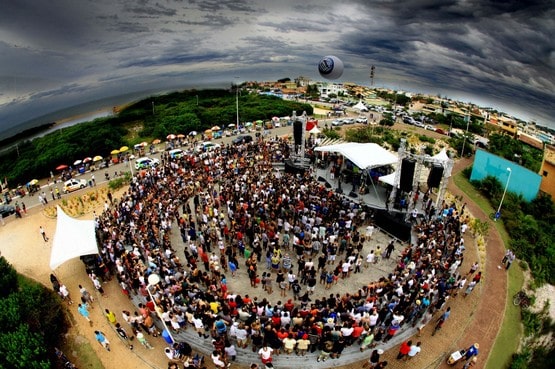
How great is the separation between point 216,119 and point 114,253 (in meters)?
35.7

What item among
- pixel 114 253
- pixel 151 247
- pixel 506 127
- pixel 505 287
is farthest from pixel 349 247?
pixel 506 127

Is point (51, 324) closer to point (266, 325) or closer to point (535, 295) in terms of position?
point (266, 325)

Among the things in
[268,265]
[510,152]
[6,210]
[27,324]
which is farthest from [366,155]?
[510,152]

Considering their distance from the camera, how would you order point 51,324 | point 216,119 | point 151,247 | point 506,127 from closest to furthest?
point 51,324
point 151,247
point 216,119
point 506,127

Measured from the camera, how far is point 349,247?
14734 millimetres

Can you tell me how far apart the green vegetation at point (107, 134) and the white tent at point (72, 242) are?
21821 millimetres

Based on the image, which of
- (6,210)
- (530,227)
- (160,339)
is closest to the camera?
(160,339)

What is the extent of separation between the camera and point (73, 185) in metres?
24.8

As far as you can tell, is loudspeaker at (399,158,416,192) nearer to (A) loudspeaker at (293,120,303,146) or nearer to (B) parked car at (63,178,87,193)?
(A) loudspeaker at (293,120,303,146)

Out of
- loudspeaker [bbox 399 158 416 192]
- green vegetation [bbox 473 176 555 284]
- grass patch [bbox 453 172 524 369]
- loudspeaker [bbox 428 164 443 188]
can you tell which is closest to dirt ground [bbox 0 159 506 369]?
grass patch [bbox 453 172 524 369]

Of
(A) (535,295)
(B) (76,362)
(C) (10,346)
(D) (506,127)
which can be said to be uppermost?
(C) (10,346)

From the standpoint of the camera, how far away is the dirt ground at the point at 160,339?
1071cm

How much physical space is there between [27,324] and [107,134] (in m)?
33.5

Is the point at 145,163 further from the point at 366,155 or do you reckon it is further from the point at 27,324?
the point at 366,155
